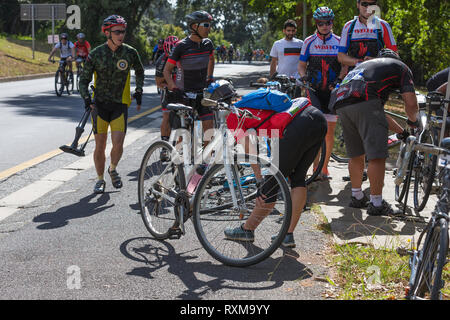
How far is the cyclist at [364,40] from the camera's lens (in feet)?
23.2

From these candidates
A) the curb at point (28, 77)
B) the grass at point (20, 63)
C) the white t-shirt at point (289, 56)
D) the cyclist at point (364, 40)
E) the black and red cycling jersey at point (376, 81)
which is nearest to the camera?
the black and red cycling jersey at point (376, 81)

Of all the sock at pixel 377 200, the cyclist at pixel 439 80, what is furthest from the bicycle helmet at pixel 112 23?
the cyclist at pixel 439 80

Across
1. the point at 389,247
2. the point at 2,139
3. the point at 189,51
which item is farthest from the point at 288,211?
the point at 2,139

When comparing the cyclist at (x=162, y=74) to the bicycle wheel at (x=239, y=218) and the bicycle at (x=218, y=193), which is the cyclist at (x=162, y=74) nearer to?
the bicycle at (x=218, y=193)

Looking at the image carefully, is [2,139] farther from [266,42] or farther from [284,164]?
[266,42]

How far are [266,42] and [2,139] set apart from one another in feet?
325

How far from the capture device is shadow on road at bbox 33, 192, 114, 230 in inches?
235

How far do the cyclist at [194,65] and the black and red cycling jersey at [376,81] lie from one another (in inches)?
77.1

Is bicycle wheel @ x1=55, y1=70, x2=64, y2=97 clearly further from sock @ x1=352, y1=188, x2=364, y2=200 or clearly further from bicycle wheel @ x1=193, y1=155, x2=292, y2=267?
bicycle wheel @ x1=193, y1=155, x2=292, y2=267

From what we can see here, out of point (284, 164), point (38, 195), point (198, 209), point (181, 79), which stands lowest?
point (38, 195)

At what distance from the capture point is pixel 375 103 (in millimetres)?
6066

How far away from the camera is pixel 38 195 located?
23.3 feet

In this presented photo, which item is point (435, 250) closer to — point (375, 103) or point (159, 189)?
point (159, 189)
